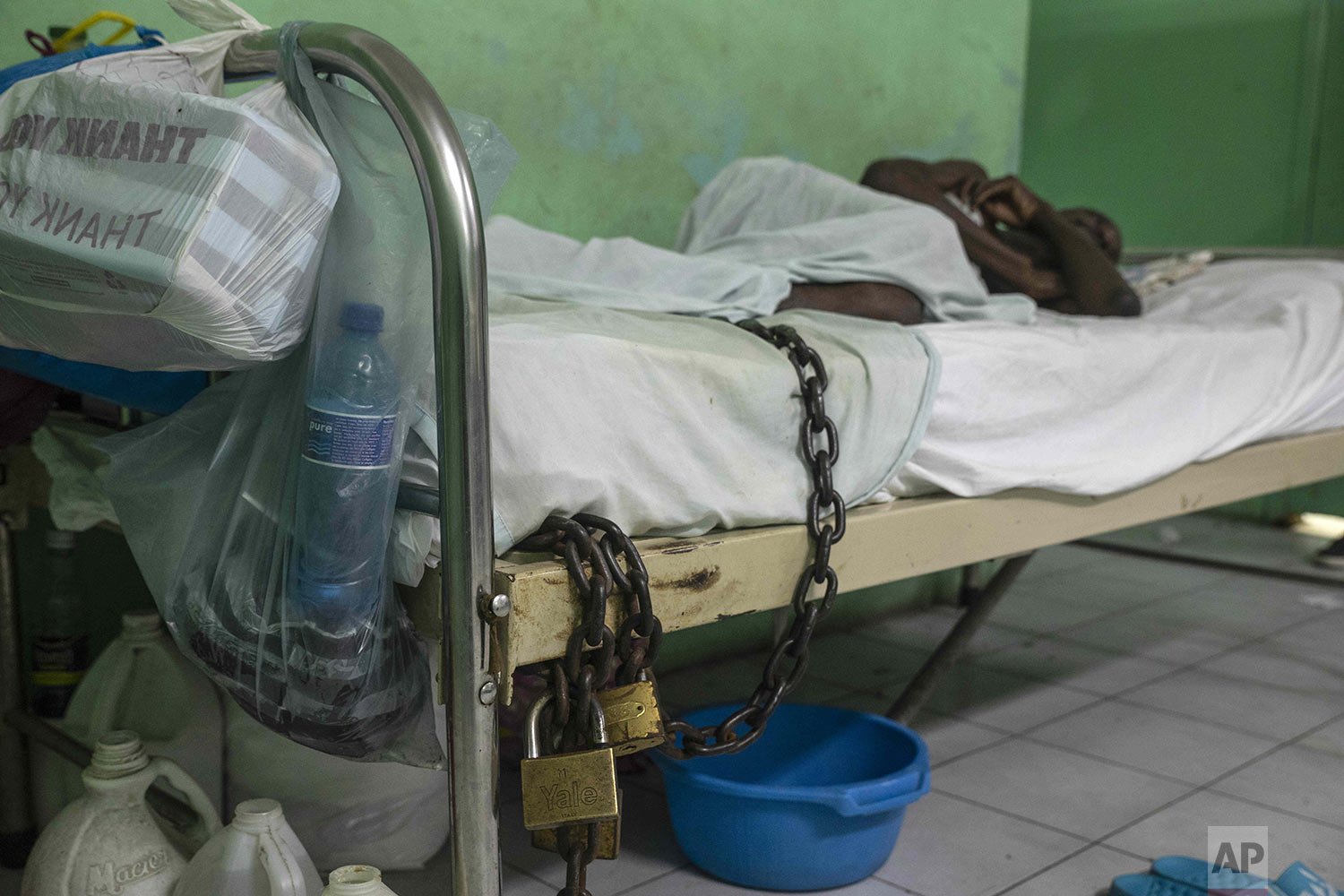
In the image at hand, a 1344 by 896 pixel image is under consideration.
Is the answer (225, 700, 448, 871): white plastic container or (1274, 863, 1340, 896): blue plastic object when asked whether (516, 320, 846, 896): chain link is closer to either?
(225, 700, 448, 871): white plastic container

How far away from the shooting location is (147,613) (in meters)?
1.58

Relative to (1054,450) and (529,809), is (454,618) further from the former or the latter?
(1054,450)

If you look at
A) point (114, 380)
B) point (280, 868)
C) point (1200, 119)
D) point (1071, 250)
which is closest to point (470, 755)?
point (280, 868)

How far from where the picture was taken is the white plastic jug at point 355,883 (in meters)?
1.08

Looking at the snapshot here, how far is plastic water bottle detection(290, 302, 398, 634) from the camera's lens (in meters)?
1.02

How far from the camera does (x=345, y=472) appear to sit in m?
1.02

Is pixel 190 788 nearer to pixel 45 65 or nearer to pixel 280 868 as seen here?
pixel 280 868

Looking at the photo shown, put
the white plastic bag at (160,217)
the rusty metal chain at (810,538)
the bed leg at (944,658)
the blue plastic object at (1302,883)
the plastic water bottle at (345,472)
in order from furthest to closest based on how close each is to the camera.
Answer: the bed leg at (944,658) < the blue plastic object at (1302,883) < the rusty metal chain at (810,538) < the plastic water bottle at (345,472) < the white plastic bag at (160,217)

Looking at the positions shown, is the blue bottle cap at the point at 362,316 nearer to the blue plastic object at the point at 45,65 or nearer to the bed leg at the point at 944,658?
the blue plastic object at the point at 45,65

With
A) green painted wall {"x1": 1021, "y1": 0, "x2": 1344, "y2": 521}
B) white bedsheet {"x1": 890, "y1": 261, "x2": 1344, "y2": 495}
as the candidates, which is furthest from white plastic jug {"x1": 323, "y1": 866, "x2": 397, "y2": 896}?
green painted wall {"x1": 1021, "y1": 0, "x2": 1344, "y2": 521}

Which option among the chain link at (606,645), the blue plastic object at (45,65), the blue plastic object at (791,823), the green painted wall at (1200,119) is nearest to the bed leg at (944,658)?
the blue plastic object at (791,823)

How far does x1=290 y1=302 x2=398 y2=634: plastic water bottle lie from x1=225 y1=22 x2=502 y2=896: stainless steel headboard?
0.08 meters

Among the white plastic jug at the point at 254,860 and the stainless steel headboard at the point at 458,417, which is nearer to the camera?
the stainless steel headboard at the point at 458,417

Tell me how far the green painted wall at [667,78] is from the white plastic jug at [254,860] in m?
1.11
